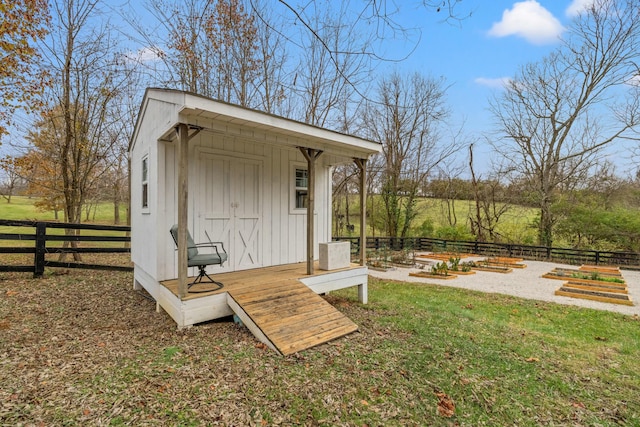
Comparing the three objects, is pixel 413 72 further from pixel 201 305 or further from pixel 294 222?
pixel 201 305

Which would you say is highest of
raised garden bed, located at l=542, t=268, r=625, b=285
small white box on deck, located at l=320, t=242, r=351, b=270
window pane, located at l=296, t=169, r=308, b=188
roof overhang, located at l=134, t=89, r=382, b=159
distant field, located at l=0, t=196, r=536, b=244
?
roof overhang, located at l=134, t=89, r=382, b=159

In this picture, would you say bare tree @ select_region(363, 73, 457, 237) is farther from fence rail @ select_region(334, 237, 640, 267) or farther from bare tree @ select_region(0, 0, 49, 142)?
bare tree @ select_region(0, 0, 49, 142)

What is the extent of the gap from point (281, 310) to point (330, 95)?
1002cm

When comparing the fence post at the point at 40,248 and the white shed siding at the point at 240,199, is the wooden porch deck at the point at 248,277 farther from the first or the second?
the fence post at the point at 40,248

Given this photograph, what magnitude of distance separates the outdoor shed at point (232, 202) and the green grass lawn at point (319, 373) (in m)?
0.48

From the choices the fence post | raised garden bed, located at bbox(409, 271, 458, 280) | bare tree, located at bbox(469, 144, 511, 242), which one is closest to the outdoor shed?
the fence post

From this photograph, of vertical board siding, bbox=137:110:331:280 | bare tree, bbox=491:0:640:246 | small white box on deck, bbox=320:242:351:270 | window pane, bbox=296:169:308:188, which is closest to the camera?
vertical board siding, bbox=137:110:331:280

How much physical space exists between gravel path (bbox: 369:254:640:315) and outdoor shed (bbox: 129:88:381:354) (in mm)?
3521

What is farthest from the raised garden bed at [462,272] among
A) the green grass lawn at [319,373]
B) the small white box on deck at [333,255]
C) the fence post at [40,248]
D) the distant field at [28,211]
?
the distant field at [28,211]

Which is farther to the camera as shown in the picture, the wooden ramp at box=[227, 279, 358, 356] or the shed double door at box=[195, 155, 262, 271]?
the shed double door at box=[195, 155, 262, 271]

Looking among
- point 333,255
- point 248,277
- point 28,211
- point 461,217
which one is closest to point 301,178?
point 333,255

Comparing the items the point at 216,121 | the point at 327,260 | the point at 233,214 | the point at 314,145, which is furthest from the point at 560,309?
the point at 216,121

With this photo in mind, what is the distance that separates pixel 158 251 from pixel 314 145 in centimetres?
275

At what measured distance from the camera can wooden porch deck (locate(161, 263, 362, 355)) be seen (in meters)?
3.32
